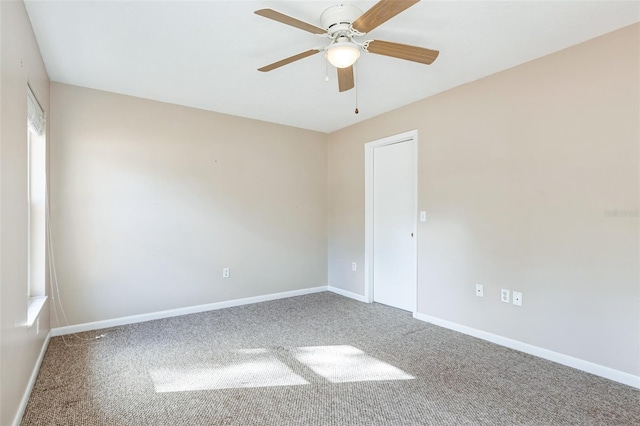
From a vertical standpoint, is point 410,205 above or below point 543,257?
above

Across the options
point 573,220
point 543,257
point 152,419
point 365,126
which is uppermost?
point 365,126

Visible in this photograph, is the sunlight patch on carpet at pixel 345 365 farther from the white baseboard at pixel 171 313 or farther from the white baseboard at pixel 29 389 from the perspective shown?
the white baseboard at pixel 29 389

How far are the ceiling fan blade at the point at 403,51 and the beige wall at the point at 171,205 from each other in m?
2.56

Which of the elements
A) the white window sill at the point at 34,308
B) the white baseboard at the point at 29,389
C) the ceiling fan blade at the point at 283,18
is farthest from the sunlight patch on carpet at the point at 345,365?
the ceiling fan blade at the point at 283,18

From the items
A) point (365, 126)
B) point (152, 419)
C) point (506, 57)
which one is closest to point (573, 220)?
point (506, 57)

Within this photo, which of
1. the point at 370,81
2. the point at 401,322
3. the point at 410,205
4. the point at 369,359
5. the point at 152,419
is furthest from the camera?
the point at 410,205

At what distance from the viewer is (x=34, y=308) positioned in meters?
2.47

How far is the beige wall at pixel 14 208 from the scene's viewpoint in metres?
1.59

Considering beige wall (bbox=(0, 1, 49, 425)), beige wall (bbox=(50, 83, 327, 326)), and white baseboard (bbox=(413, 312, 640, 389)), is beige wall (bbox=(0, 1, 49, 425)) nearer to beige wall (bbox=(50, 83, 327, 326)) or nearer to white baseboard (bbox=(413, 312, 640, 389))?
beige wall (bbox=(50, 83, 327, 326))

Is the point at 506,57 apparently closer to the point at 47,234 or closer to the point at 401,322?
the point at 401,322

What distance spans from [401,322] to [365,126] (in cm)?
249

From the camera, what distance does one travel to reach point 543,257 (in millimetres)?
2684

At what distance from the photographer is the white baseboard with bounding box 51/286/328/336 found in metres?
3.20

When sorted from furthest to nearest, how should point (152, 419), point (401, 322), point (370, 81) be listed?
point (401, 322) < point (370, 81) < point (152, 419)
